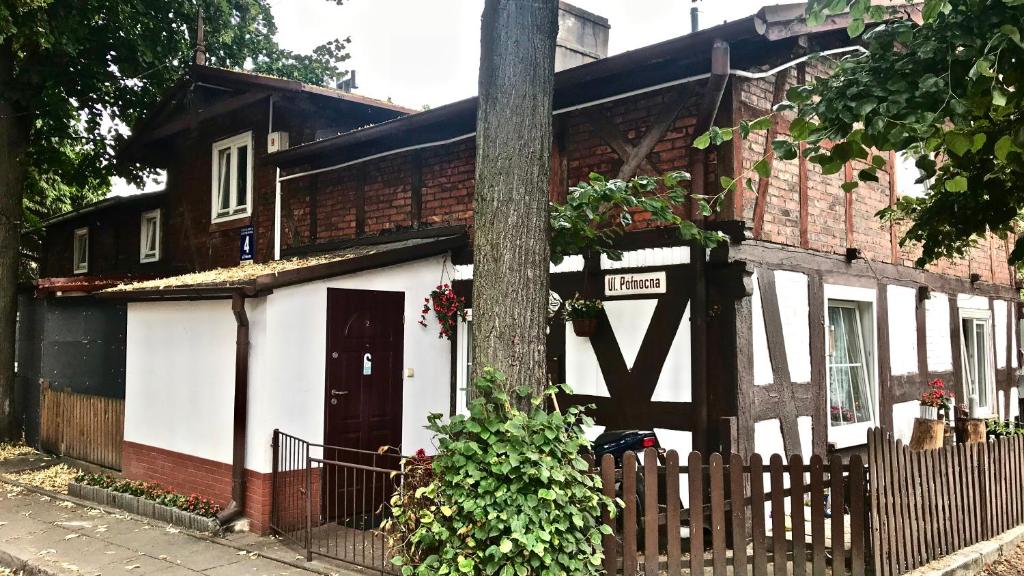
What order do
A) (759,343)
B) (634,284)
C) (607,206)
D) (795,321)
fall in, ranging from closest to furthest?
(607,206) → (759,343) → (634,284) → (795,321)

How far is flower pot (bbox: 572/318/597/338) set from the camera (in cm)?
738

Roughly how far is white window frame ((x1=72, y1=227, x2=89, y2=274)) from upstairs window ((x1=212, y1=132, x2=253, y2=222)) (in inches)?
254

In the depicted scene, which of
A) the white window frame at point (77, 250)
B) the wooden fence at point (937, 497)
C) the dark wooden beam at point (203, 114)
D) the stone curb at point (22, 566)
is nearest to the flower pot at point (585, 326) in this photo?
the wooden fence at point (937, 497)

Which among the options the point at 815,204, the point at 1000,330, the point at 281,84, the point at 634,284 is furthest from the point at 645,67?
the point at 1000,330

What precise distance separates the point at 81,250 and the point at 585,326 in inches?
597

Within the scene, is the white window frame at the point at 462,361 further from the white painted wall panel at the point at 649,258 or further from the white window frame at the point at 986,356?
the white window frame at the point at 986,356

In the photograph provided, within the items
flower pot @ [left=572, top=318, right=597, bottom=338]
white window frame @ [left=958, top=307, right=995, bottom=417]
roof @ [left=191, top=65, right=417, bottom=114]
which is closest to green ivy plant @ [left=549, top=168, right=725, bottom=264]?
flower pot @ [left=572, top=318, right=597, bottom=338]

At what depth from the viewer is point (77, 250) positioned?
17875 mm

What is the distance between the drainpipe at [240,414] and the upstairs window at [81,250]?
12175 millimetres

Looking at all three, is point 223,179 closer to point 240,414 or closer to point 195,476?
point 195,476

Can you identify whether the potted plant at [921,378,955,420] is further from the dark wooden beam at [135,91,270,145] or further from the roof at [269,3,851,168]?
the dark wooden beam at [135,91,270,145]

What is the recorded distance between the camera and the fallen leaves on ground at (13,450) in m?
11.6

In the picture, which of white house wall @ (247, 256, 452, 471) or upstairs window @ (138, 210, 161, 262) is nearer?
white house wall @ (247, 256, 452, 471)

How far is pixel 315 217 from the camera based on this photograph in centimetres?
1107
